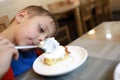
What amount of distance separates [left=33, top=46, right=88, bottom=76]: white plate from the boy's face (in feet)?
0.49

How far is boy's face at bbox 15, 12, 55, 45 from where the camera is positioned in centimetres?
93

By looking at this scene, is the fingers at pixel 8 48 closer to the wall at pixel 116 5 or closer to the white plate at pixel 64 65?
the white plate at pixel 64 65

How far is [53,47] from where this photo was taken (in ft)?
2.68

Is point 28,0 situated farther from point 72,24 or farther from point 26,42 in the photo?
point 26,42

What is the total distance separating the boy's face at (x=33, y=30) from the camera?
0.93m

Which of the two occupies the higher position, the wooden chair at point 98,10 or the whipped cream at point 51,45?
the whipped cream at point 51,45

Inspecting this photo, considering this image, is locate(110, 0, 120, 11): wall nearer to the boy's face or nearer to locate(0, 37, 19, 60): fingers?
the boy's face

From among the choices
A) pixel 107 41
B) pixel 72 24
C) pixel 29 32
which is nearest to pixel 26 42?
pixel 29 32

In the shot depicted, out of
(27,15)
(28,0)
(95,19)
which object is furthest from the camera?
(95,19)

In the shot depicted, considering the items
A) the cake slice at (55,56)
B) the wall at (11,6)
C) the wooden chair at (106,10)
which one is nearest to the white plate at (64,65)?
the cake slice at (55,56)

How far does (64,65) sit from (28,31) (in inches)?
12.4

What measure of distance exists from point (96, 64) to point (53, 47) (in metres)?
0.21

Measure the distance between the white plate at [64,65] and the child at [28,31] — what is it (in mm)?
136

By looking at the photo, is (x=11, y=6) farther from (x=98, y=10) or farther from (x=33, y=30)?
(x=33, y=30)
